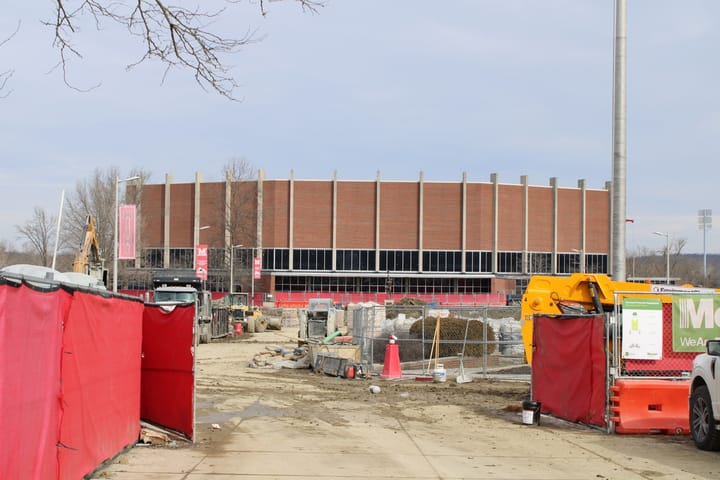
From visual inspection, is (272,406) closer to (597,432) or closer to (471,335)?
(597,432)

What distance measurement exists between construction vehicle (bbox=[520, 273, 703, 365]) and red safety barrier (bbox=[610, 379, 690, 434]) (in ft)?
9.32

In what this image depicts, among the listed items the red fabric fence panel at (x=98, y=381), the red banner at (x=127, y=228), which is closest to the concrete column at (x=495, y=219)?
the red banner at (x=127, y=228)

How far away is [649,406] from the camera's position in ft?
48.0

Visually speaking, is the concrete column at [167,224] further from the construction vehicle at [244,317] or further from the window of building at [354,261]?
the construction vehicle at [244,317]

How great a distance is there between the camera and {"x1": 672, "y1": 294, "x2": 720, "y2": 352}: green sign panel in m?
14.8

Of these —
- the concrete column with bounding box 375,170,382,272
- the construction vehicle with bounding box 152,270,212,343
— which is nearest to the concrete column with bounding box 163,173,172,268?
the concrete column with bounding box 375,170,382,272

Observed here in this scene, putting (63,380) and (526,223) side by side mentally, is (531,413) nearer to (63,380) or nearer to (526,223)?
(63,380)

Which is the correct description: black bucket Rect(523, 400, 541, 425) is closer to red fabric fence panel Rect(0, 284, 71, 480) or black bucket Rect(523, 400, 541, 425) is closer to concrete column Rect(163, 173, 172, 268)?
red fabric fence panel Rect(0, 284, 71, 480)

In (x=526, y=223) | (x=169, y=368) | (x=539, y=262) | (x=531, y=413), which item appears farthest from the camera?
(x=539, y=262)

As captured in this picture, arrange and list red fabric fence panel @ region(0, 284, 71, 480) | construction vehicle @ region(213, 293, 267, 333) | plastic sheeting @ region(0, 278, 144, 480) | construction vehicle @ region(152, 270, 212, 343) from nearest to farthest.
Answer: red fabric fence panel @ region(0, 284, 71, 480), plastic sheeting @ region(0, 278, 144, 480), construction vehicle @ region(152, 270, 212, 343), construction vehicle @ region(213, 293, 267, 333)

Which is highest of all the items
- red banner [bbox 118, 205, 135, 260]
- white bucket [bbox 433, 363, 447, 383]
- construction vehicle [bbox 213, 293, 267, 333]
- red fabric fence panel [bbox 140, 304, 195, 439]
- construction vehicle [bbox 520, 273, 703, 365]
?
red banner [bbox 118, 205, 135, 260]

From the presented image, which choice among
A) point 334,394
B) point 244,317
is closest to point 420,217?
point 244,317

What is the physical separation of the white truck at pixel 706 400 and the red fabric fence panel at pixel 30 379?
30.0ft

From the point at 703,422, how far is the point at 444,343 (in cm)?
1694
